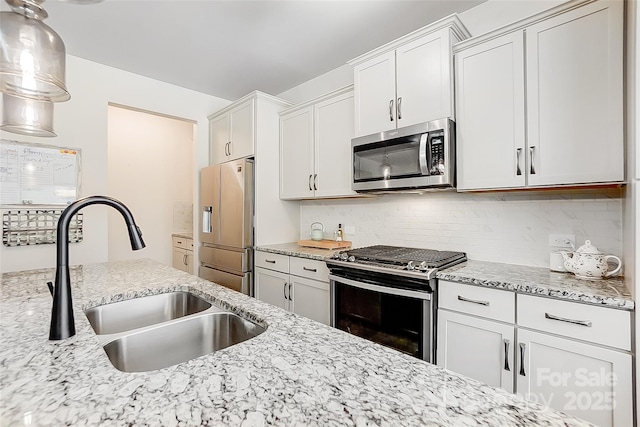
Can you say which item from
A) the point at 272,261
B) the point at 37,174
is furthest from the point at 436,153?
the point at 37,174

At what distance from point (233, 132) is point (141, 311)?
7.66ft

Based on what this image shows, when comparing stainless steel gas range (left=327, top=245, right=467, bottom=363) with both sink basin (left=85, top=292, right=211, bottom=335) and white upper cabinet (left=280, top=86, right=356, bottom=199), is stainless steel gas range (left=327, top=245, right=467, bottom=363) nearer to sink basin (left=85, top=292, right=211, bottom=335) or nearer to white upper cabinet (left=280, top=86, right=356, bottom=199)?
white upper cabinet (left=280, top=86, right=356, bottom=199)

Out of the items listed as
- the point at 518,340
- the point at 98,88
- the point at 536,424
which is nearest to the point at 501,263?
the point at 518,340

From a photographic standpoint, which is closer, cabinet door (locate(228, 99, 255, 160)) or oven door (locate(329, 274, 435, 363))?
oven door (locate(329, 274, 435, 363))

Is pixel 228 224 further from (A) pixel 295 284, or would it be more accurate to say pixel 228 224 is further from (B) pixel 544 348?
(B) pixel 544 348

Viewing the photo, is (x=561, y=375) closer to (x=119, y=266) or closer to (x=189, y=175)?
(x=119, y=266)

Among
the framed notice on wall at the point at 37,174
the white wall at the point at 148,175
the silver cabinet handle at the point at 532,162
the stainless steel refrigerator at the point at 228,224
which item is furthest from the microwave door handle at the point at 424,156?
the white wall at the point at 148,175

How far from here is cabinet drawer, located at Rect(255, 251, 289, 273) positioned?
2721 millimetres

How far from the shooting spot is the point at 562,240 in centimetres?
182

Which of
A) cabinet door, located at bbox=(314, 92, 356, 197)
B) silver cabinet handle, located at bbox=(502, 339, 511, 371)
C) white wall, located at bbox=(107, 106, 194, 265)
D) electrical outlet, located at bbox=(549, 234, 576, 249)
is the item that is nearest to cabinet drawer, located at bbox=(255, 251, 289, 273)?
cabinet door, located at bbox=(314, 92, 356, 197)

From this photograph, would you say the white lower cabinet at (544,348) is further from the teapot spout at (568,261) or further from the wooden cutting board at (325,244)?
the wooden cutting board at (325,244)

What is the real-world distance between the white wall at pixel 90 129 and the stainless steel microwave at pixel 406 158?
2.43 metres

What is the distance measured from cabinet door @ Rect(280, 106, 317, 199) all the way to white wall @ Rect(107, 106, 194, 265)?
2.19 m

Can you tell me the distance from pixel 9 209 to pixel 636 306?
405cm
